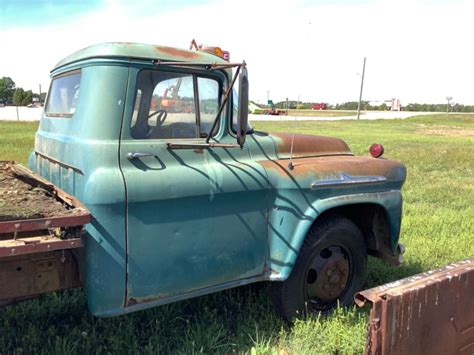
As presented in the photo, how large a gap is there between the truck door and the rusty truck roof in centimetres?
10

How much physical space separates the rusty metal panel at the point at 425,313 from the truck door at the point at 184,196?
40.8 inches

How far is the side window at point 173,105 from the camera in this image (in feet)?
9.37

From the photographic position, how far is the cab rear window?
124 inches

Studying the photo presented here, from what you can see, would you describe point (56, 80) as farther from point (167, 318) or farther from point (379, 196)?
point (379, 196)

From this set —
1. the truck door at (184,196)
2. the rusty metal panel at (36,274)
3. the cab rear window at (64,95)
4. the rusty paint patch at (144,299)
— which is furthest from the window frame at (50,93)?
the rusty paint patch at (144,299)

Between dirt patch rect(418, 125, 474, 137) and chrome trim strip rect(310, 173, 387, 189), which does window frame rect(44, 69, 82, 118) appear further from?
dirt patch rect(418, 125, 474, 137)

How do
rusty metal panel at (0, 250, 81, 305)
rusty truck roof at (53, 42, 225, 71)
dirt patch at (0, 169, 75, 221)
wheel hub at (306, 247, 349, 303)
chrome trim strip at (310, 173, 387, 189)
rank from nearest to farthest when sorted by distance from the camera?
dirt patch at (0, 169, 75, 221) → rusty metal panel at (0, 250, 81, 305) → rusty truck roof at (53, 42, 225, 71) → chrome trim strip at (310, 173, 387, 189) → wheel hub at (306, 247, 349, 303)

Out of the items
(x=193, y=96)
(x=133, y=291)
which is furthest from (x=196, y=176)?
(x=133, y=291)

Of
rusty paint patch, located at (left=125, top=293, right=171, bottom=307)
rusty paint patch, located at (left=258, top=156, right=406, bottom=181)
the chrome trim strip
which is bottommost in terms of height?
rusty paint patch, located at (left=125, top=293, right=171, bottom=307)

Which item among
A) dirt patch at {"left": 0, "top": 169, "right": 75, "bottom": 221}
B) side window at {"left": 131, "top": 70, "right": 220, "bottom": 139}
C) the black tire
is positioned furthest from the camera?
the black tire

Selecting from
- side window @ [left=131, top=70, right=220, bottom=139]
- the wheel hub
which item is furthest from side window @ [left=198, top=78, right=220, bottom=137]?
the wheel hub

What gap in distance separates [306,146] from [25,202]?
83.5 inches

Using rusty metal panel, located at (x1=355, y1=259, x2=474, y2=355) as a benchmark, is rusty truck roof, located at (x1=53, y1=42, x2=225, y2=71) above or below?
above

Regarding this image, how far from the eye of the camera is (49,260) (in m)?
2.58
